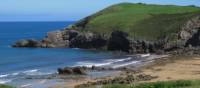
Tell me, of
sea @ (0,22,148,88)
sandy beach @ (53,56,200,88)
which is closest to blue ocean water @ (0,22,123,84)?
sea @ (0,22,148,88)

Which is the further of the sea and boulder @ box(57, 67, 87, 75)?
the sea

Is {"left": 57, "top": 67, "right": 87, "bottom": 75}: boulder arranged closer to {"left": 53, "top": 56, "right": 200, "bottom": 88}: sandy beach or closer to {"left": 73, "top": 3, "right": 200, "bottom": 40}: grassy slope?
{"left": 53, "top": 56, "right": 200, "bottom": 88}: sandy beach

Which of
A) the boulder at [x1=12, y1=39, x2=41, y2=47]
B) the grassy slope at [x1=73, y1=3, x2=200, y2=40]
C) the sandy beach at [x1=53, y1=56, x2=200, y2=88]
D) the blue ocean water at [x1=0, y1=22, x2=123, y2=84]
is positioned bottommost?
the boulder at [x1=12, y1=39, x2=41, y2=47]

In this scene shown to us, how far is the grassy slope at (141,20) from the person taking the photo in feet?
383

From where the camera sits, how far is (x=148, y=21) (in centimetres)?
12888

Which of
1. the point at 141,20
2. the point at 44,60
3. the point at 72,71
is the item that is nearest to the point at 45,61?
the point at 44,60

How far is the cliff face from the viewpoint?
107812 mm

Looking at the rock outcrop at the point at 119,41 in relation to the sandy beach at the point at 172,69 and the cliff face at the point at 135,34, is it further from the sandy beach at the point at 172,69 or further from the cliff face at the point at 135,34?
the sandy beach at the point at 172,69

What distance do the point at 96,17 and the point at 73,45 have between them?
17.9 metres

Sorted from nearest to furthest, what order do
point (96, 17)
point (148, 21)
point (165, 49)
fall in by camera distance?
point (165, 49) → point (148, 21) → point (96, 17)

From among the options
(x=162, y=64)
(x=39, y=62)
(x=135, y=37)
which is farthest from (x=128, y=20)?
(x=162, y=64)

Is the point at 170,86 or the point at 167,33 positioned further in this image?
the point at 167,33

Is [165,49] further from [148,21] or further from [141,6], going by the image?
[141,6]

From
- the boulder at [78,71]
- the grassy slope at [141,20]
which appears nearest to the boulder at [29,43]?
the grassy slope at [141,20]
